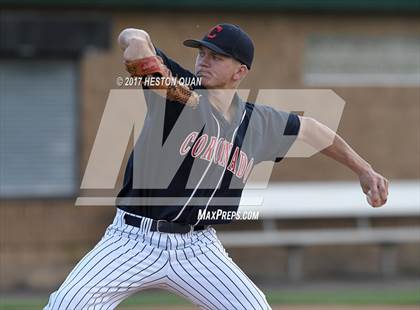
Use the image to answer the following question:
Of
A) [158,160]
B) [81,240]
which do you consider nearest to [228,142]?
[158,160]

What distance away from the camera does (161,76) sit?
200 inches

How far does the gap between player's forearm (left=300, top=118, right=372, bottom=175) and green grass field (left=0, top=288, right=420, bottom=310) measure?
5.18 m

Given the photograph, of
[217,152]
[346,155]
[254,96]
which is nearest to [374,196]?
[346,155]

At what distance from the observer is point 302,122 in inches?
239

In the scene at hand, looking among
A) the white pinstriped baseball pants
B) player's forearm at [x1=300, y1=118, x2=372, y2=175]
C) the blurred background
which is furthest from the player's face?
the blurred background

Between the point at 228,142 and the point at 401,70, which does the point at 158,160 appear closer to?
the point at 228,142

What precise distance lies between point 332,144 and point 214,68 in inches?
34.2

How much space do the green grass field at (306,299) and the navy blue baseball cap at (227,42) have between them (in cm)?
554

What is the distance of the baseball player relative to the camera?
546 centimetres

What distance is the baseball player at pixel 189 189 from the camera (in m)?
5.46

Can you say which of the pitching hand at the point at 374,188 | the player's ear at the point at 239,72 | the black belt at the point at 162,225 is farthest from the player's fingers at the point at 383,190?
the black belt at the point at 162,225

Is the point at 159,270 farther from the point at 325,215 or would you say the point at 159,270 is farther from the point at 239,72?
the point at 325,215

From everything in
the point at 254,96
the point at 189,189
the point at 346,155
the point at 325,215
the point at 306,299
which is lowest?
the point at 325,215

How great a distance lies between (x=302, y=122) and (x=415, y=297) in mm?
6357
